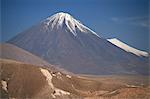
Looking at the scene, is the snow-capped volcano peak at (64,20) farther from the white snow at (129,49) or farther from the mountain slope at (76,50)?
the white snow at (129,49)

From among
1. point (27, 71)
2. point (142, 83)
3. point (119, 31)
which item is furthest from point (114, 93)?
point (27, 71)

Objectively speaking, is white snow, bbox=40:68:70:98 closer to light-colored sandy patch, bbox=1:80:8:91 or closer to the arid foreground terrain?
the arid foreground terrain

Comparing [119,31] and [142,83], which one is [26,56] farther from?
[142,83]

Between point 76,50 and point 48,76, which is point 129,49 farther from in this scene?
point 48,76

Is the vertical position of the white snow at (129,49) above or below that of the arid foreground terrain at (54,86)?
above

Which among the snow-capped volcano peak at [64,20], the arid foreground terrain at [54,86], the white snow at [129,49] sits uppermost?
the snow-capped volcano peak at [64,20]

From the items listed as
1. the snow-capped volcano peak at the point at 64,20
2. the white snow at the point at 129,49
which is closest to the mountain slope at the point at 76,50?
Answer: the snow-capped volcano peak at the point at 64,20
